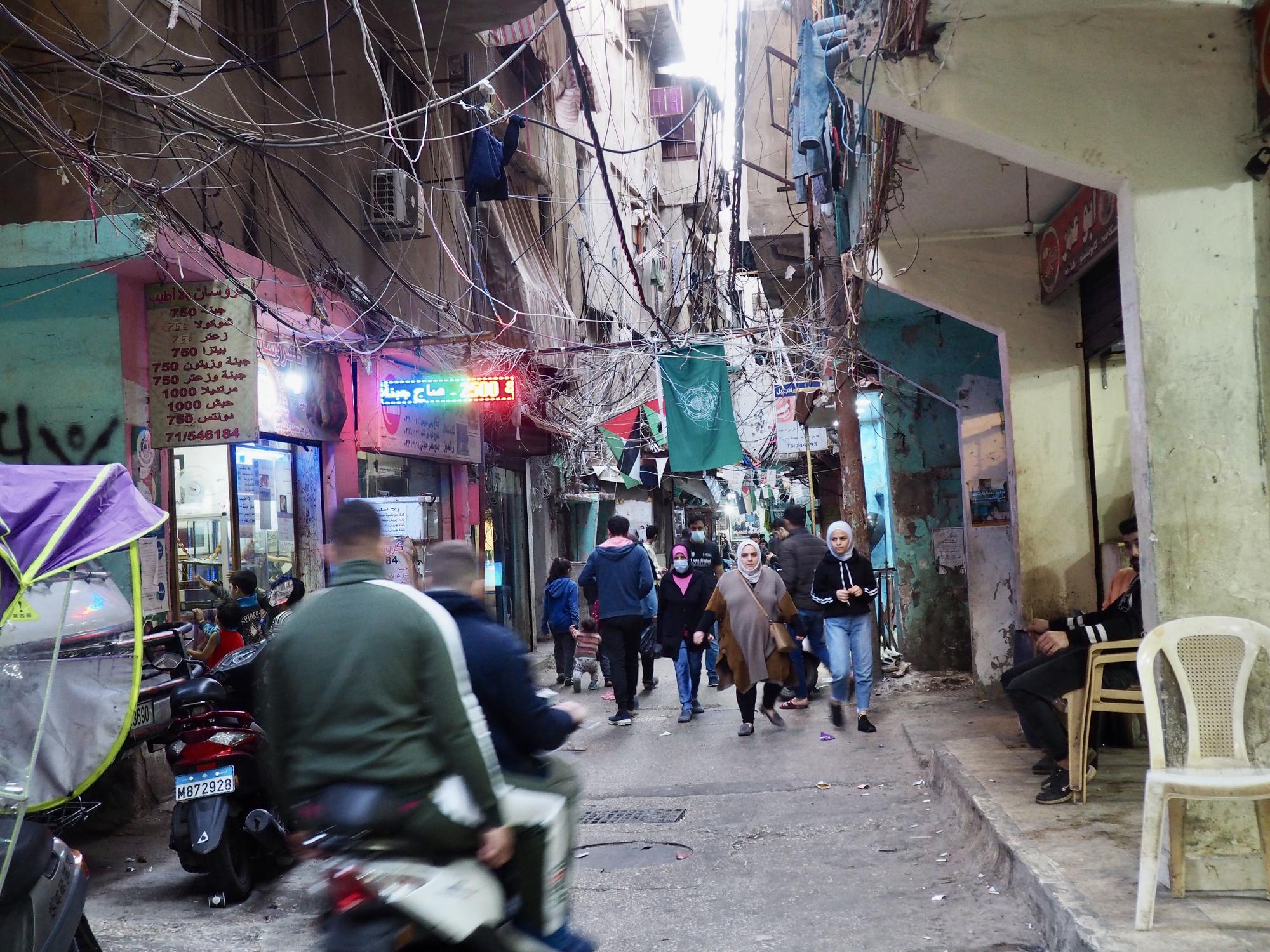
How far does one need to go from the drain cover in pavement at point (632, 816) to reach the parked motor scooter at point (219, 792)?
205 cm

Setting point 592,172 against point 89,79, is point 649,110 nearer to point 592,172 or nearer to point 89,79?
point 592,172

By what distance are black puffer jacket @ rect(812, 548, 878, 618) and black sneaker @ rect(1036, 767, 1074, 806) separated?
366 centimetres

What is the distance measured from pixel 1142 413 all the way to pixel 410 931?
3.80 m

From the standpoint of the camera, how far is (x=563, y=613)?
45.8ft

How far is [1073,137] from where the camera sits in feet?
16.9

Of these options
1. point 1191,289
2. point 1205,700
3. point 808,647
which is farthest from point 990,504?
point 1205,700

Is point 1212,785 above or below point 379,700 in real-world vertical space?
below

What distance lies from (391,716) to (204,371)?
6.86 metres

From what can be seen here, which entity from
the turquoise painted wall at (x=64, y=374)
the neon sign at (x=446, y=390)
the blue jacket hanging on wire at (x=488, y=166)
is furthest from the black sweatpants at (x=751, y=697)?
the blue jacket hanging on wire at (x=488, y=166)

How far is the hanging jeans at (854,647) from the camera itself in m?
10.1

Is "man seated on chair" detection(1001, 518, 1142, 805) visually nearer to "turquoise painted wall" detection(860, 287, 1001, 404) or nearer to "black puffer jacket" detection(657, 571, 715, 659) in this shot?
"black puffer jacket" detection(657, 571, 715, 659)

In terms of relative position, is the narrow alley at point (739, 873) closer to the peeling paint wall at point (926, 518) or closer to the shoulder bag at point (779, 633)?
the shoulder bag at point (779, 633)

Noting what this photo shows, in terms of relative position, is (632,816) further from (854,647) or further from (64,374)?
(64,374)

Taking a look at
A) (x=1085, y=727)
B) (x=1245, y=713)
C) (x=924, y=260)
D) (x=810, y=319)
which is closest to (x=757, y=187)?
(x=810, y=319)
